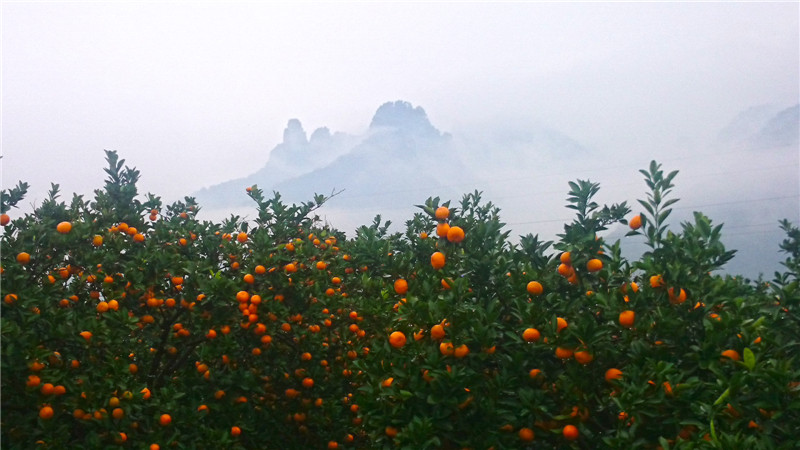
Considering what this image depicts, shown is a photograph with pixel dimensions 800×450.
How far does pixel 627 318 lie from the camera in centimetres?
253

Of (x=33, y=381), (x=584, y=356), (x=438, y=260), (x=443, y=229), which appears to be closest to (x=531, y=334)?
(x=584, y=356)

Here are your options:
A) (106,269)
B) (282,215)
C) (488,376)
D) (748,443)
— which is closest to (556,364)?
(488,376)

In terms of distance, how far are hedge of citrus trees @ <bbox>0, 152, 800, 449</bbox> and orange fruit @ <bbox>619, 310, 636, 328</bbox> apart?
14mm

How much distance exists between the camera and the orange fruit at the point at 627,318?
2.53m

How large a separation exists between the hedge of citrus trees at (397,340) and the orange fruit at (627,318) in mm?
14

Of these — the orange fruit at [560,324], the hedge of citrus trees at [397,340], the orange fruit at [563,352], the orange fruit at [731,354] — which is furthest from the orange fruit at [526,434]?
the orange fruit at [731,354]

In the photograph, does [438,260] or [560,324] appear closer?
[560,324]

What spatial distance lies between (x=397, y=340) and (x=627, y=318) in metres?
1.06

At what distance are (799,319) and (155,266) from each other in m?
3.77

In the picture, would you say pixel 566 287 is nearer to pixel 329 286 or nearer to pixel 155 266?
pixel 329 286

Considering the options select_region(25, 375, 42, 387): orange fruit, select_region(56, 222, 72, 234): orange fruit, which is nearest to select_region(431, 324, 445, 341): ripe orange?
select_region(25, 375, 42, 387): orange fruit

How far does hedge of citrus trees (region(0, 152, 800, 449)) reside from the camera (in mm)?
2410

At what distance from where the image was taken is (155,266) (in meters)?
4.01

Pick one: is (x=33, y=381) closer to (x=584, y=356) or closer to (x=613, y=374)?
(x=584, y=356)
